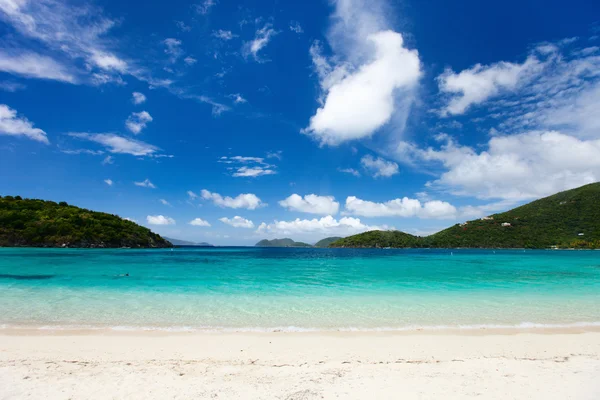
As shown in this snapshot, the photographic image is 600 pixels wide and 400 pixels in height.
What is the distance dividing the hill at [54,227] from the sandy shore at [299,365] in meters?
106

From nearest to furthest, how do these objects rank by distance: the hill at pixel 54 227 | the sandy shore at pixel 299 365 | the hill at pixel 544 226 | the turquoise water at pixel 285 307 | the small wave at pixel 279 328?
the sandy shore at pixel 299 365, the small wave at pixel 279 328, the turquoise water at pixel 285 307, the hill at pixel 54 227, the hill at pixel 544 226

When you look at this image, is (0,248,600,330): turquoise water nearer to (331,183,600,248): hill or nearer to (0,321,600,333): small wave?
(0,321,600,333): small wave

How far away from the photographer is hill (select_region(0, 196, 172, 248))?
283 ft

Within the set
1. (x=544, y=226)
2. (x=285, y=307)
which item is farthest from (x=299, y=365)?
(x=544, y=226)

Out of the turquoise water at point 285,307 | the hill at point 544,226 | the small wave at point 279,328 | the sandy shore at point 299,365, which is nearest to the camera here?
the sandy shore at point 299,365

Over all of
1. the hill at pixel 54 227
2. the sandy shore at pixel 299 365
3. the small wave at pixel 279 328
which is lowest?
the small wave at pixel 279 328

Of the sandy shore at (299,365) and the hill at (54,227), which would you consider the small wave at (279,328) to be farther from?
the hill at (54,227)

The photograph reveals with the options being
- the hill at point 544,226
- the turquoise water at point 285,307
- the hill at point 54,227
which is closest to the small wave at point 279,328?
the turquoise water at point 285,307

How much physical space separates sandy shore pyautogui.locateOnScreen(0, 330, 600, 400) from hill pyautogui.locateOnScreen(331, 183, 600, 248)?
141884mm

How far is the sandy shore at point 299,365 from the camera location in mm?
5648

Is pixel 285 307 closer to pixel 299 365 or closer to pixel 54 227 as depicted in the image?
pixel 299 365

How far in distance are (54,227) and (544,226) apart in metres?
192

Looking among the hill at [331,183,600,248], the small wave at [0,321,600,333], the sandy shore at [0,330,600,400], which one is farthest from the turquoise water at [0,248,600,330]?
the hill at [331,183,600,248]

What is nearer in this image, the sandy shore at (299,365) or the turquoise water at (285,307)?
the sandy shore at (299,365)
